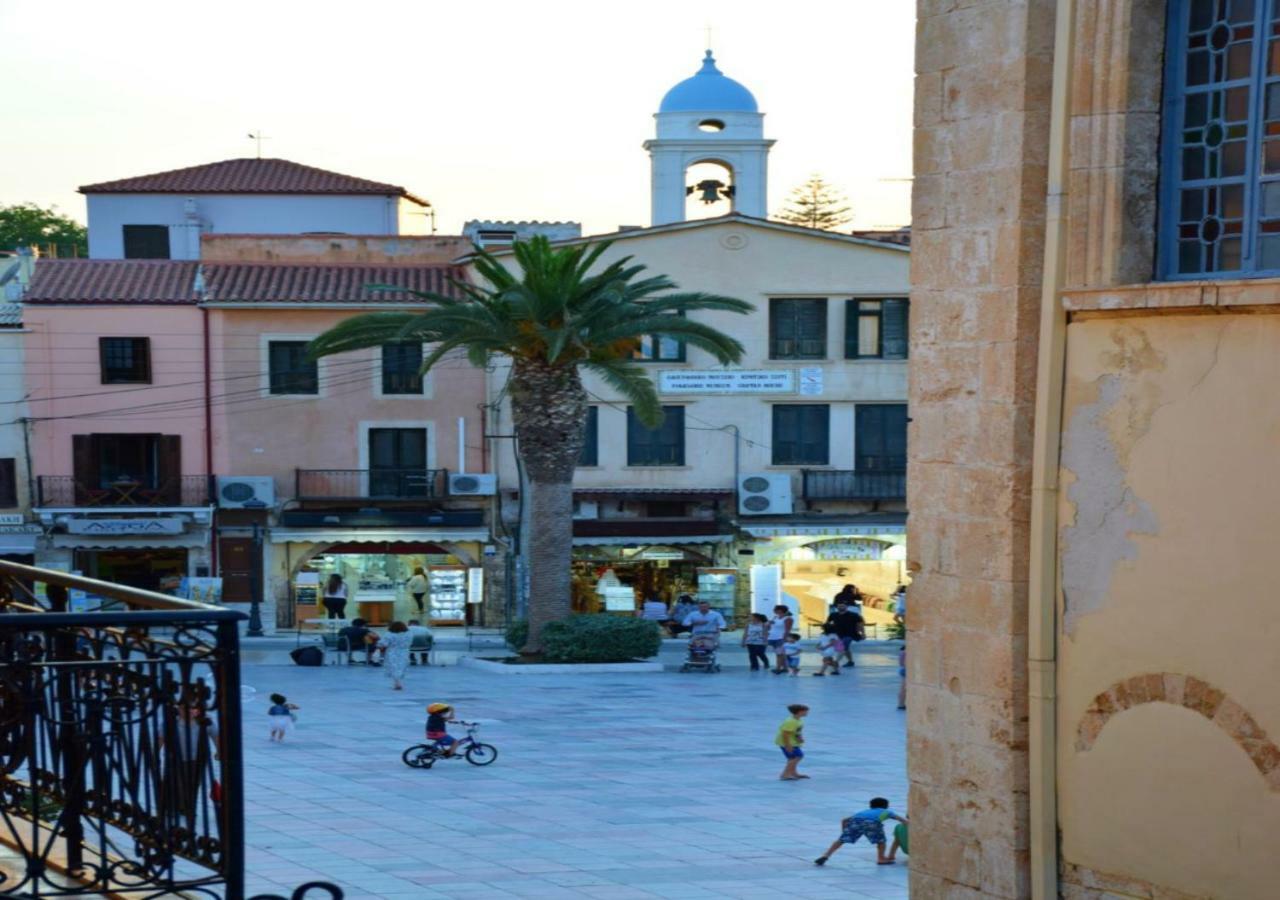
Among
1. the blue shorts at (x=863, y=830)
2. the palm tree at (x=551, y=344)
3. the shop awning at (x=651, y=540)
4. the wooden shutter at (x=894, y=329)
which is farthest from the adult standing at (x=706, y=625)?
the blue shorts at (x=863, y=830)

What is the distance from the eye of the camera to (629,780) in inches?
746

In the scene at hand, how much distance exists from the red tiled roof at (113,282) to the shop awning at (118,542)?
4.99 meters

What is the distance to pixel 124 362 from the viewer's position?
129 feet

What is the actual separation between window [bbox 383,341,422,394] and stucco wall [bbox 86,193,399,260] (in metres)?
10.1

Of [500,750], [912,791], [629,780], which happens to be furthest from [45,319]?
[912,791]

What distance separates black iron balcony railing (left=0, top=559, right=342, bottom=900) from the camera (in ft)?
19.4

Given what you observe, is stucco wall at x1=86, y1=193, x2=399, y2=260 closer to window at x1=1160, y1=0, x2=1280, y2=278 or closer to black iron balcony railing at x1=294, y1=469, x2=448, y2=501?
black iron balcony railing at x1=294, y1=469, x2=448, y2=501

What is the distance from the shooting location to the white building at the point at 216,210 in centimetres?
4872

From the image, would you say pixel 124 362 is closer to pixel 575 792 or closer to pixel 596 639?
pixel 596 639

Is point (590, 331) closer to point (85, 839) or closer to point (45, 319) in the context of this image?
point (45, 319)

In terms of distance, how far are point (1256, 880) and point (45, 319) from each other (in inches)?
1407

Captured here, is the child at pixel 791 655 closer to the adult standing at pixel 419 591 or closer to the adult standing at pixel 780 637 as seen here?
the adult standing at pixel 780 637

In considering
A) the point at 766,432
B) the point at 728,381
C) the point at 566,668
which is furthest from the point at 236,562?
the point at 566,668

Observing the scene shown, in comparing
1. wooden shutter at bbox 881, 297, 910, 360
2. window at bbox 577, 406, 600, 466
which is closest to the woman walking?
window at bbox 577, 406, 600, 466
